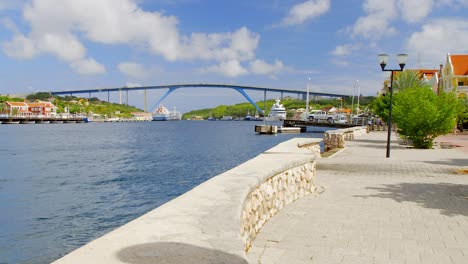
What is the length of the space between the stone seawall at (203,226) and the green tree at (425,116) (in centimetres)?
1839

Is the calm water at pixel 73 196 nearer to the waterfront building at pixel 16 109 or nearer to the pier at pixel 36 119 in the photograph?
the pier at pixel 36 119

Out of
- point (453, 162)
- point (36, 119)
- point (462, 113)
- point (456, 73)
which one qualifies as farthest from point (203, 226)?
point (36, 119)

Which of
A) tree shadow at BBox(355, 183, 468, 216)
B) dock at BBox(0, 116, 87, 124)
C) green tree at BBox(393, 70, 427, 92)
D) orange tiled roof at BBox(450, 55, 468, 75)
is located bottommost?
dock at BBox(0, 116, 87, 124)

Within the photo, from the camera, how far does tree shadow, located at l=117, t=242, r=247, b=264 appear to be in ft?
10.6

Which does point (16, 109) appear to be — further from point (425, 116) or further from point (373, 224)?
point (373, 224)

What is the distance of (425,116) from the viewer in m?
23.8

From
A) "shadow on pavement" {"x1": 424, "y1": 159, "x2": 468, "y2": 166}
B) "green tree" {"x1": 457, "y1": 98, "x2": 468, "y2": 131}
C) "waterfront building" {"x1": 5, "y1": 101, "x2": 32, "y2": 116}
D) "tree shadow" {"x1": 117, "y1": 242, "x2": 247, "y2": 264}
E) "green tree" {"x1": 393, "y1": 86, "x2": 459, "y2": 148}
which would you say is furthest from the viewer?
"waterfront building" {"x1": 5, "y1": 101, "x2": 32, "y2": 116}

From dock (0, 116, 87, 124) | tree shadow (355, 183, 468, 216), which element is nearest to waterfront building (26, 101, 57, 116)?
dock (0, 116, 87, 124)

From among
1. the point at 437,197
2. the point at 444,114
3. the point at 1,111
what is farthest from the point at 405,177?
the point at 1,111

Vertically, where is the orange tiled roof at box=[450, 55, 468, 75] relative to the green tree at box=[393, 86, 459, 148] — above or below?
above

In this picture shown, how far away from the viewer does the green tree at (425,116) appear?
2381cm

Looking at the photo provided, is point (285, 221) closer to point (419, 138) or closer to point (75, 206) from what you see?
point (75, 206)

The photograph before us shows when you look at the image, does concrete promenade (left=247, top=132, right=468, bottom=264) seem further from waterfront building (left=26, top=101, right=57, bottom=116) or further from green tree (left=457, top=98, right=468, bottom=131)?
waterfront building (left=26, top=101, right=57, bottom=116)

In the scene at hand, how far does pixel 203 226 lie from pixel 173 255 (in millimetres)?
855
